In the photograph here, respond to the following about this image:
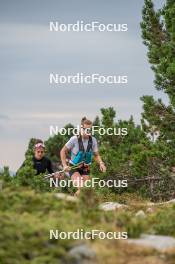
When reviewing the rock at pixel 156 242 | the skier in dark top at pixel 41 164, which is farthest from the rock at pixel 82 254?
the skier in dark top at pixel 41 164

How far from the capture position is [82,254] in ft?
22.6

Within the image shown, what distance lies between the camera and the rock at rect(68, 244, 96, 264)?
6836mm

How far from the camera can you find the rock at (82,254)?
Answer: 6.84 m

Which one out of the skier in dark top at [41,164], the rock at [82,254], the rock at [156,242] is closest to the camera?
the rock at [82,254]

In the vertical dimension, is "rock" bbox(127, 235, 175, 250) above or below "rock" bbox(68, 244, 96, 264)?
above

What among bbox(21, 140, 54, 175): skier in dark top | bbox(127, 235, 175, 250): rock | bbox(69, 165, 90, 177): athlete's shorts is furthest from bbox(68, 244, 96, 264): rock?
bbox(21, 140, 54, 175): skier in dark top

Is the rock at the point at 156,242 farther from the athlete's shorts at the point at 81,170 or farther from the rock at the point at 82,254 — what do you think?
the athlete's shorts at the point at 81,170

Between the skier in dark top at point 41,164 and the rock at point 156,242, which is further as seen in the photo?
the skier in dark top at point 41,164

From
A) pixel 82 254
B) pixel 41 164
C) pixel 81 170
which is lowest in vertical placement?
pixel 82 254

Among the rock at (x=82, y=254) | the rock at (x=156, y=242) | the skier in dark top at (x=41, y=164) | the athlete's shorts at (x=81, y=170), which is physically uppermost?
the skier in dark top at (x=41, y=164)

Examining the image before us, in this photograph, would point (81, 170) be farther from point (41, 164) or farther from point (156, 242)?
point (156, 242)

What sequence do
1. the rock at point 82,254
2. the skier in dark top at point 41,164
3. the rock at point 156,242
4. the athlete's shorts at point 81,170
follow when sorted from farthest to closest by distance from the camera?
the skier in dark top at point 41,164 → the athlete's shorts at point 81,170 → the rock at point 156,242 → the rock at point 82,254

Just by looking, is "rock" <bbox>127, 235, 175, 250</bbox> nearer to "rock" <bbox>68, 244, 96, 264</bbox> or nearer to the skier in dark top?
"rock" <bbox>68, 244, 96, 264</bbox>

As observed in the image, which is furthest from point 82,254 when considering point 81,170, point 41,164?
point 41,164
